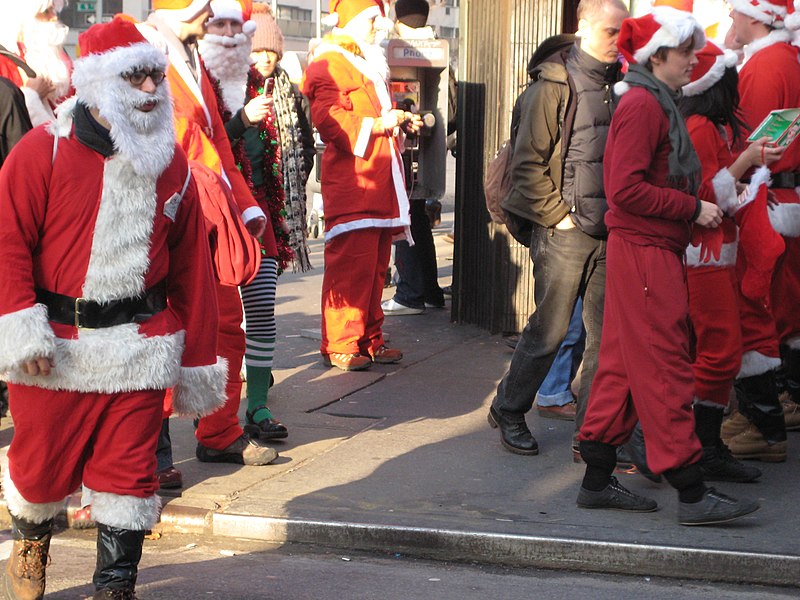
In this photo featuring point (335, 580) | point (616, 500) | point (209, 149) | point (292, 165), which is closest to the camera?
point (335, 580)

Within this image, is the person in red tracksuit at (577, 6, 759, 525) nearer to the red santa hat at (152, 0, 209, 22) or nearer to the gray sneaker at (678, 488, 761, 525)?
the gray sneaker at (678, 488, 761, 525)

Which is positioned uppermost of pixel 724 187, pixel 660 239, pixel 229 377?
pixel 724 187

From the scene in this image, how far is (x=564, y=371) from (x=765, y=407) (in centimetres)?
125

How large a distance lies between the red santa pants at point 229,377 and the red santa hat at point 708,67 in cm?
227

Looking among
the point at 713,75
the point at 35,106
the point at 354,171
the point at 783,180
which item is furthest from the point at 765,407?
the point at 35,106

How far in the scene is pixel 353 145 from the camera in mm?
8227

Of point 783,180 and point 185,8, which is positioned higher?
point 185,8

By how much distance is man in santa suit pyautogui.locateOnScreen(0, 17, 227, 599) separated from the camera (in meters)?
4.14

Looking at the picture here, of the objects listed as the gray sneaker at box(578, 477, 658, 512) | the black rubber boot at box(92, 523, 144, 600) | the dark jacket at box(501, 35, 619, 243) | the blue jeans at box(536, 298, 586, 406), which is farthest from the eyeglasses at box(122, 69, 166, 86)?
the blue jeans at box(536, 298, 586, 406)

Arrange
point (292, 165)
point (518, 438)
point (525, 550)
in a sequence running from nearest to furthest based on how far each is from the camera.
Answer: point (525, 550), point (518, 438), point (292, 165)

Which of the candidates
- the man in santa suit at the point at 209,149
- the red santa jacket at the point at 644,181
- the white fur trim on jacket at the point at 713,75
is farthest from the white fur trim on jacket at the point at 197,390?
→ the white fur trim on jacket at the point at 713,75

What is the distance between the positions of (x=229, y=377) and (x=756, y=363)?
8.02 ft

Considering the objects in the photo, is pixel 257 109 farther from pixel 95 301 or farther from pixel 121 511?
pixel 121 511

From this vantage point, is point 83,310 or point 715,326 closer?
point 83,310
